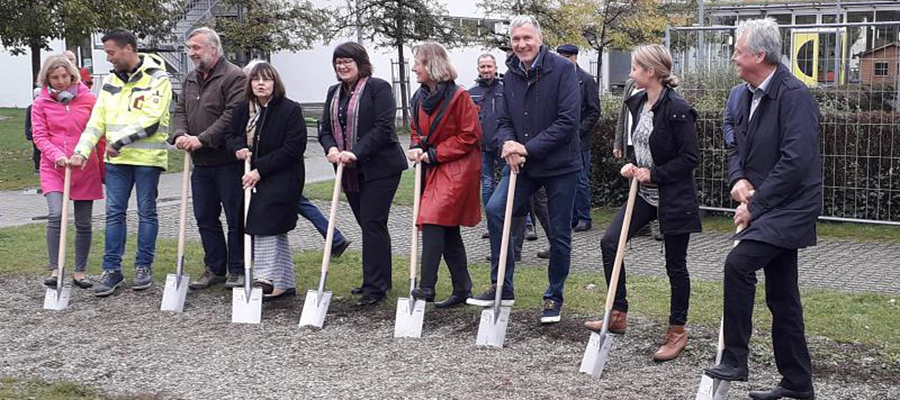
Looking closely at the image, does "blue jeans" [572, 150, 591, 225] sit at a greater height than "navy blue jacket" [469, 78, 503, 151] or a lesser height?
lesser

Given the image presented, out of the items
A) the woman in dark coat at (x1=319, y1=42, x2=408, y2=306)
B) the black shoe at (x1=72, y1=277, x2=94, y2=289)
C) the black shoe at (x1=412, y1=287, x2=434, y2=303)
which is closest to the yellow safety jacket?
the black shoe at (x1=72, y1=277, x2=94, y2=289)

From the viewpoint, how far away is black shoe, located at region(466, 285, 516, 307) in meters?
7.27

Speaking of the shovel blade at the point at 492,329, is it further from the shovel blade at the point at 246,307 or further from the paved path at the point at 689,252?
the paved path at the point at 689,252

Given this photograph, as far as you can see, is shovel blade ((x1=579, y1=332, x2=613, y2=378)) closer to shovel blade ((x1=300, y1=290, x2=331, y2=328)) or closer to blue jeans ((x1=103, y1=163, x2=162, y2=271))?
shovel blade ((x1=300, y1=290, x2=331, y2=328))

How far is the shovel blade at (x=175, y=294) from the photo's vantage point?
803 cm

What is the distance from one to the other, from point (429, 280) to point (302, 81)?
106ft

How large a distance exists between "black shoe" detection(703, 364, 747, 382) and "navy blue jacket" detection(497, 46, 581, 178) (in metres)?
1.92

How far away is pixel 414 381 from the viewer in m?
6.02

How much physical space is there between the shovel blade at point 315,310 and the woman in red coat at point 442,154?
0.64 metres

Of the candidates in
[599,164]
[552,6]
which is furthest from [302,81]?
[599,164]

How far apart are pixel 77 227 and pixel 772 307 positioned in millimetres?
5632

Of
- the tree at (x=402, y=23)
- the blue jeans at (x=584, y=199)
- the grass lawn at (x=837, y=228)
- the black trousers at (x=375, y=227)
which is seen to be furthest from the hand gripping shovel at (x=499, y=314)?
the tree at (x=402, y=23)

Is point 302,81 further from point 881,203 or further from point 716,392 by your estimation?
point 716,392

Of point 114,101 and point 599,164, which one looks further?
point 599,164
